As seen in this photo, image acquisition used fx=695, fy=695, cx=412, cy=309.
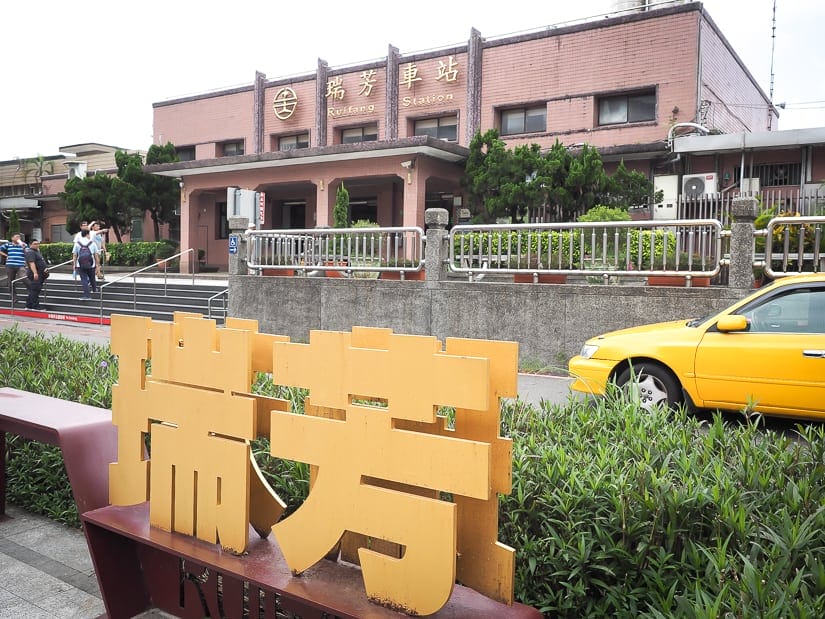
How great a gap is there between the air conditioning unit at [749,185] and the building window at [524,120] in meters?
6.98

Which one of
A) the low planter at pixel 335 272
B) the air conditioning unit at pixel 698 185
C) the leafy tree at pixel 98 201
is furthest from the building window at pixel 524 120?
the leafy tree at pixel 98 201

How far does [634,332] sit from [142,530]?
5.75 meters

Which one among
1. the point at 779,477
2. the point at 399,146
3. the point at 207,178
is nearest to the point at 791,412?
the point at 779,477

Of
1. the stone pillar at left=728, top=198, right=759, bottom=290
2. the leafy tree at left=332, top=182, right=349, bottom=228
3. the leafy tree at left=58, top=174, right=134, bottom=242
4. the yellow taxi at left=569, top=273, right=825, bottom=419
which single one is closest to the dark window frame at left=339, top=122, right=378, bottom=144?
the leafy tree at left=332, top=182, right=349, bottom=228

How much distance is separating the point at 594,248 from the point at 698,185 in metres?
9.82

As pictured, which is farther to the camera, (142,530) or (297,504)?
(297,504)

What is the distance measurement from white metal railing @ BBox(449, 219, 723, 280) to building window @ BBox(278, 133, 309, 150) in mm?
18750

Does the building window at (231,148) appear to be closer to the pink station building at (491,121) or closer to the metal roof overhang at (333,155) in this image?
the pink station building at (491,121)

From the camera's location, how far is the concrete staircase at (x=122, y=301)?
17359mm

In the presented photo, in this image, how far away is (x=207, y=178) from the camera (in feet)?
86.7

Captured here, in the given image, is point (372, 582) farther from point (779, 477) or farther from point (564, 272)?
point (564, 272)

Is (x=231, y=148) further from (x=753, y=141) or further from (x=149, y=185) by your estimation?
(x=753, y=141)

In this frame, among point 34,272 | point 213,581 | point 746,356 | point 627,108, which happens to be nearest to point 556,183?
point 627,108

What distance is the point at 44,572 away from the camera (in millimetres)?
3801
